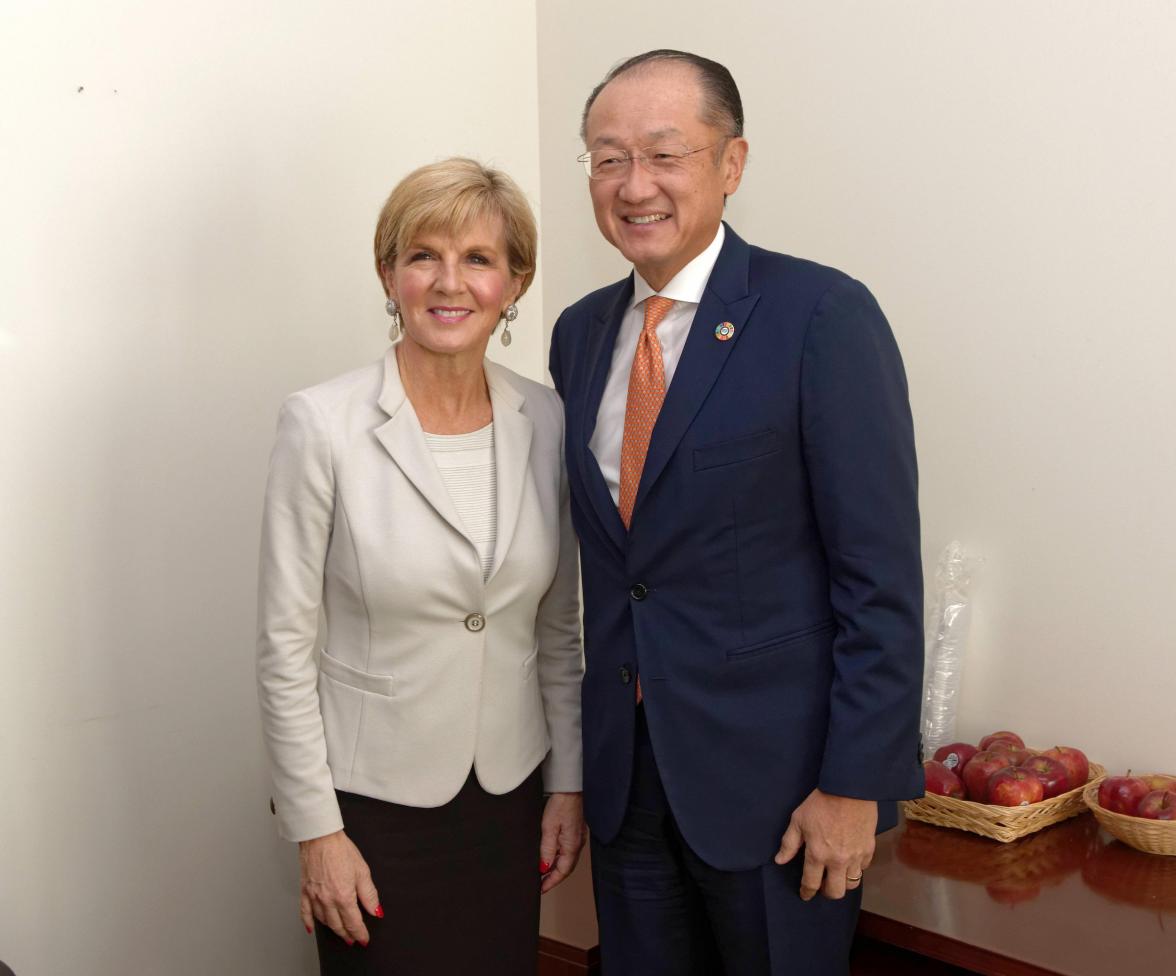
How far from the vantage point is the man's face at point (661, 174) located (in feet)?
5.53

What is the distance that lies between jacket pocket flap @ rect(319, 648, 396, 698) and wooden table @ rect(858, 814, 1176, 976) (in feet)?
2.72

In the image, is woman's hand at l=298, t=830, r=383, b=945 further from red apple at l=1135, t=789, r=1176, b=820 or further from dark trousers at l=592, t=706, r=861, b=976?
red apple at l=1135, t=789, r=1176, b=820

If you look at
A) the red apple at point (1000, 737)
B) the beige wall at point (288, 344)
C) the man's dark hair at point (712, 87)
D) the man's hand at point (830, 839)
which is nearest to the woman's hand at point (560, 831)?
the beige wall at point (288, 344)

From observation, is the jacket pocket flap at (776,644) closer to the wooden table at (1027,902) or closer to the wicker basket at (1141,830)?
the wooden table at (1027,902)

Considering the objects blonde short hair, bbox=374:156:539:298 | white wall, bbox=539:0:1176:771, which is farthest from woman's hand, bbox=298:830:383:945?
white wall, bbox=539:0:1176:771

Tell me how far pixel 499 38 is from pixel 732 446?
5.47 ft

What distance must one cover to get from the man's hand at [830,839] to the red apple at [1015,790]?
0.61 metres

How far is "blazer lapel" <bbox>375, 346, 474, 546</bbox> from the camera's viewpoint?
1.72m

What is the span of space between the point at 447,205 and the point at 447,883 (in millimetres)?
923

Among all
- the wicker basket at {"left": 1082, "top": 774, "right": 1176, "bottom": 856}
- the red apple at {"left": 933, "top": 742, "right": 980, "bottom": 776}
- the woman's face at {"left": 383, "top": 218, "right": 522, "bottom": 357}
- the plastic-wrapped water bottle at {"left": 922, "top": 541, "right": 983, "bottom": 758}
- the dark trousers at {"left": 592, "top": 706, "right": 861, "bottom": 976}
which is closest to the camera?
the dark trousers at {"left": 592, "top": 706, "right": 861, "bottom": 976}

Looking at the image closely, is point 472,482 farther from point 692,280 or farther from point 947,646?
point 947,646

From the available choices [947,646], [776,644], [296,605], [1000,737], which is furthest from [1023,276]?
[296,605]

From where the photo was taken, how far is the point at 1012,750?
Result: 227 cm

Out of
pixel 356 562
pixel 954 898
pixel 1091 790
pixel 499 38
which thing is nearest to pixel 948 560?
pixel 1091 790
